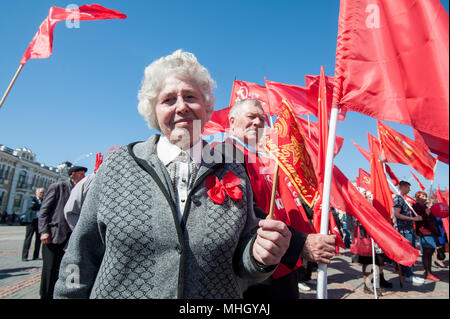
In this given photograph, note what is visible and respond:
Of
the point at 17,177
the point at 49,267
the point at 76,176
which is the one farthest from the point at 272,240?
the point at 17,177

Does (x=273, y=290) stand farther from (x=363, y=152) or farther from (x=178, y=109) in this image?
(x=363, y=152)

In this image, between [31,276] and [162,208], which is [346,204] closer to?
[162,208]

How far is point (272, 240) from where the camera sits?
1212mm

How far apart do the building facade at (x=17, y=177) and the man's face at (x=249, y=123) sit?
51.0m

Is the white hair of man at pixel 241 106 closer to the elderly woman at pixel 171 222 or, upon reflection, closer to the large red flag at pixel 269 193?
the large red flag at pixel 269 193

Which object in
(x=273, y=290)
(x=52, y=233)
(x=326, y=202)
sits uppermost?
(x=326, y=202)

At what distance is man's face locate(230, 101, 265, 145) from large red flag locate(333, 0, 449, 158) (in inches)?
33.4

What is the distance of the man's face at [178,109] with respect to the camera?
161cm

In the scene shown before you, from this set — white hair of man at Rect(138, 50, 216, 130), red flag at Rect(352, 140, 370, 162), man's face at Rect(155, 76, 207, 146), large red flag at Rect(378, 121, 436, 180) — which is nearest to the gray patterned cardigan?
man's face at Rect(155, 76, 207, 146)

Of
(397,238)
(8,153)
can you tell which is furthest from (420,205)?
(8,153)

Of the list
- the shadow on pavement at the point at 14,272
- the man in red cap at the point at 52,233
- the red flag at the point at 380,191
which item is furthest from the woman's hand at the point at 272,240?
the shadow on pavement at the point at 14,272

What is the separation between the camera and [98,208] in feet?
4.69

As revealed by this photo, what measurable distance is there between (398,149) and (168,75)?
428 centimetres
